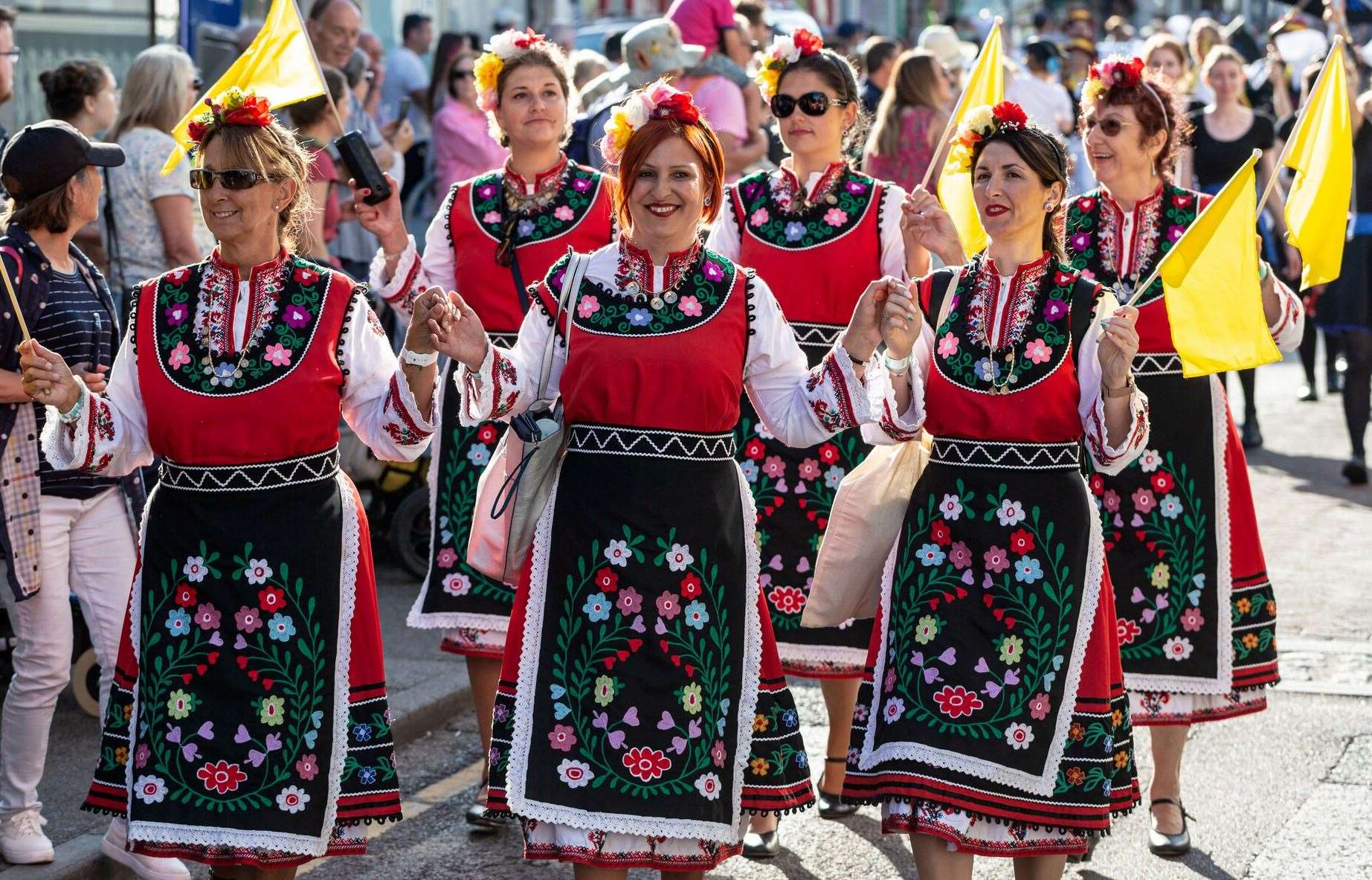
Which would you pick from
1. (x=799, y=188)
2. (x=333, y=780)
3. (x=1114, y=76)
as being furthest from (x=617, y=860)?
(x=1114, y=76)

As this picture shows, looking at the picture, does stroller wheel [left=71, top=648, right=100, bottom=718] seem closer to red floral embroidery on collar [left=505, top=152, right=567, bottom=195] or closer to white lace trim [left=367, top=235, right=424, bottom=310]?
white lace trim [left=367, top=235, right=424, bottom=310]

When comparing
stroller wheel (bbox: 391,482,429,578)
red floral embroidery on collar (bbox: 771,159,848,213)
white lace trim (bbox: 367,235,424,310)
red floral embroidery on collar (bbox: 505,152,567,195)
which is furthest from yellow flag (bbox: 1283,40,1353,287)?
stroller wheel (bbox: 391,482,429,578)

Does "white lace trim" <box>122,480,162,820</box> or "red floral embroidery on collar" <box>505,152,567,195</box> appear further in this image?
"red floral embroidery on collar" <box>505,152,567,195</box>

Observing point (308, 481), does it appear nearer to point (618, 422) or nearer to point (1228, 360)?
point (618, 422)

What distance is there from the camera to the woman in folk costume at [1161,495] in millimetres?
5672

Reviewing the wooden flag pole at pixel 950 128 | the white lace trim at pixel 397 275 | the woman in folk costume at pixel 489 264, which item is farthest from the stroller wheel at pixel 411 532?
the wooden flag pole at pixel 950 128

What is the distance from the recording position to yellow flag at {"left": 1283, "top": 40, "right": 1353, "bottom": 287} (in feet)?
17.4

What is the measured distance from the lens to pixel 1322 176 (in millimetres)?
5348

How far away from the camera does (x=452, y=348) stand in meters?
4.30

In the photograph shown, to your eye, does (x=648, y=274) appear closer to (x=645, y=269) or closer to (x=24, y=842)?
(x=645, y=269)

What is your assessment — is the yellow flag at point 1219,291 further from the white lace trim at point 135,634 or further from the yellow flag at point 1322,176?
the white lace trim at point 135,634

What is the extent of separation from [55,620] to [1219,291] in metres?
3.14

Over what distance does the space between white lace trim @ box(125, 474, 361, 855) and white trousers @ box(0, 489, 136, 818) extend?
82cm

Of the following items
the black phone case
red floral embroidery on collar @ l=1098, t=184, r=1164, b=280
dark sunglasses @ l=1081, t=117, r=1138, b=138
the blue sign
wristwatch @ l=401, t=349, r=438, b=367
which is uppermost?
the blue sign
